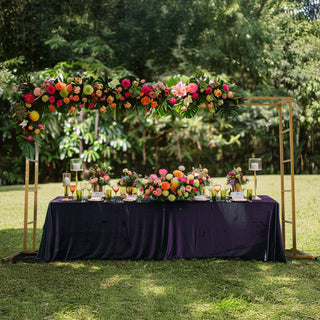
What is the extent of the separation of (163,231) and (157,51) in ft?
36.0

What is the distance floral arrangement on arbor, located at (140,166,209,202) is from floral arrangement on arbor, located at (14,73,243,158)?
772 millimetres

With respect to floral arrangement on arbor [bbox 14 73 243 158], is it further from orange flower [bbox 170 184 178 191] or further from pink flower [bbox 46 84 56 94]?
orange flower [bbox 170 184 178 191]

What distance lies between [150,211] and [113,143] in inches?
336

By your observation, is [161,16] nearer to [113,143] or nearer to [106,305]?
[113,143]

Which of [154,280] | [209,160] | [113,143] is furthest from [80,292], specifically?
[209,160]

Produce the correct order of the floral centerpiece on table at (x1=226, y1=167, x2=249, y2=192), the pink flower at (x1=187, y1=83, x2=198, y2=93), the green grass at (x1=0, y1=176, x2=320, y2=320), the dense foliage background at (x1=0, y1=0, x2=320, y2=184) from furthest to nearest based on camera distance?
the dense foliage background at (x1=0, y1=0, x2=320, y2=184)
the floral centerpiece on table at (x1=226, y1=167, x2=249, y2=192)
the pink flower at (x1=187, y1=83, x2=198, y2=93)
the green grass at (x1=0, y1=176, x2=320, y2=320)

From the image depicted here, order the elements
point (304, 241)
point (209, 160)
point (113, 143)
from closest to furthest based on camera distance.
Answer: point (304, 241)
point (113, 143)
point (209, 160)

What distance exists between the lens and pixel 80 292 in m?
3.20

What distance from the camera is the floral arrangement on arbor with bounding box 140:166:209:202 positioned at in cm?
402

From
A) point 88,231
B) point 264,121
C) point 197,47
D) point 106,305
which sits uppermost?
point 197,47

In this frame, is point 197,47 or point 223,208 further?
point 197,47

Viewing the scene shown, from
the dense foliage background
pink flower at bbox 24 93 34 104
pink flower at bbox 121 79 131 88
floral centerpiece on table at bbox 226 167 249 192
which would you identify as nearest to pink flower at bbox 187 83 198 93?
pink flower at bbox 121 79 131 88

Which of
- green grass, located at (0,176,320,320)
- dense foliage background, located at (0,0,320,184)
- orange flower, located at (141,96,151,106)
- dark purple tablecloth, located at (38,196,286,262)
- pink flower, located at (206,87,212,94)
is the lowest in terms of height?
green grass, located at (0,176,320,320)

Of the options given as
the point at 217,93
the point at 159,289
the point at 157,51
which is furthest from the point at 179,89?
the point at 157,51
